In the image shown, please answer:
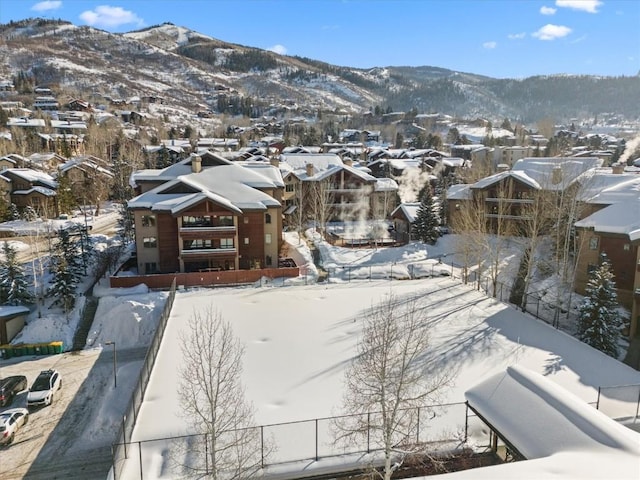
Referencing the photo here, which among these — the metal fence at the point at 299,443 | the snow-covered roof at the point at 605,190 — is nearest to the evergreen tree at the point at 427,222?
the snow-covered roof at the point at 605,190

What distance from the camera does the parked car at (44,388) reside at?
21.3 m

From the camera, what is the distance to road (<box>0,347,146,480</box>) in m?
17.3

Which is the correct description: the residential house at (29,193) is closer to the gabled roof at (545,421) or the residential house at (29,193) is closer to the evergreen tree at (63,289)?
the evergreen tree at (63,289)

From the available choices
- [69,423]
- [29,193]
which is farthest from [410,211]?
[29,193]

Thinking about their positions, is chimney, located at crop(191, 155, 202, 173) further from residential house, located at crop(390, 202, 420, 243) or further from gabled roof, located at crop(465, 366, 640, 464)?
gabled roof, located at crop(465, 366, 640, 464)

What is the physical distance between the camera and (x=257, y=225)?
3594cm

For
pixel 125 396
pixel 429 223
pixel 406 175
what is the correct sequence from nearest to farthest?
1. pixel 125 396
2. pixel 429 223
3. pixel 406 175

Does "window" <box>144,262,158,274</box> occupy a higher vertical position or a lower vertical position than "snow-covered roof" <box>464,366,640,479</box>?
lower

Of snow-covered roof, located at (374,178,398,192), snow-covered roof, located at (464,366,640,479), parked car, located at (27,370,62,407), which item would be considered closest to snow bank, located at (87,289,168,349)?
parked car, located at (27,370,62,407)

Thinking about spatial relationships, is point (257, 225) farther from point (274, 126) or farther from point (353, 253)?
point (274, 126)

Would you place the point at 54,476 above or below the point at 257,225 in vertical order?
below

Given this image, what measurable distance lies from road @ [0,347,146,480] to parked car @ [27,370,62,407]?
336 mm

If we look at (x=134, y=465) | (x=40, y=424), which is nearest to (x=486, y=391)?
(x=134, y=465)

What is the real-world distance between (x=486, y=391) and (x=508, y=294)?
21933mm
